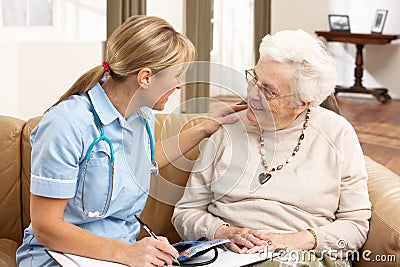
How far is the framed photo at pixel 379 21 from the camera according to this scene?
26.0 feet

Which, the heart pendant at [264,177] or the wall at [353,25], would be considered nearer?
the heart pendant at [264,177]

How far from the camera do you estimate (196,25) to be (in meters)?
6.04

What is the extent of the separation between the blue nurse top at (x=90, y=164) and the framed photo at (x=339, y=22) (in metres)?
6.31

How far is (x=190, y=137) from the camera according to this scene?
217 cm

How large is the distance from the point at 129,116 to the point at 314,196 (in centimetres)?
57

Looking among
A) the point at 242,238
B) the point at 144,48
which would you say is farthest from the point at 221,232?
the point at 144,48

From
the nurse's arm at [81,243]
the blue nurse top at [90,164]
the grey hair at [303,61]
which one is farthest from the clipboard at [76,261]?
the grey hair at [303,61]

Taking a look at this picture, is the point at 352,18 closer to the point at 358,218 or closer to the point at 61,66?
the point at 61,66

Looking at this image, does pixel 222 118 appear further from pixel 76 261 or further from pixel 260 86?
pixel 76 261

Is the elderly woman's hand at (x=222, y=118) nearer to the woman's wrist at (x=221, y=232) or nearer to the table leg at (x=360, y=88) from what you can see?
the woman's wrist at (x=221, y=232)

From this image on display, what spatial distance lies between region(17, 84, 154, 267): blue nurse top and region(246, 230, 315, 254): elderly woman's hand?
14.5 inches

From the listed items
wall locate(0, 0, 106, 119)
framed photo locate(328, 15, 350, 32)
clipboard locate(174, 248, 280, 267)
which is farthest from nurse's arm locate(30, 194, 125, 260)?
framed photo locate(328, 15, 350, 32)

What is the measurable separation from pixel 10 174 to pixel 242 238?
2.75 ft

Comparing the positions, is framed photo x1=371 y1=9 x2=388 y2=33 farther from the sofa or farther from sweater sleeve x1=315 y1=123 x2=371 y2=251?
sweater sleeve x1=315 y1=123 x2=371 y2=251
